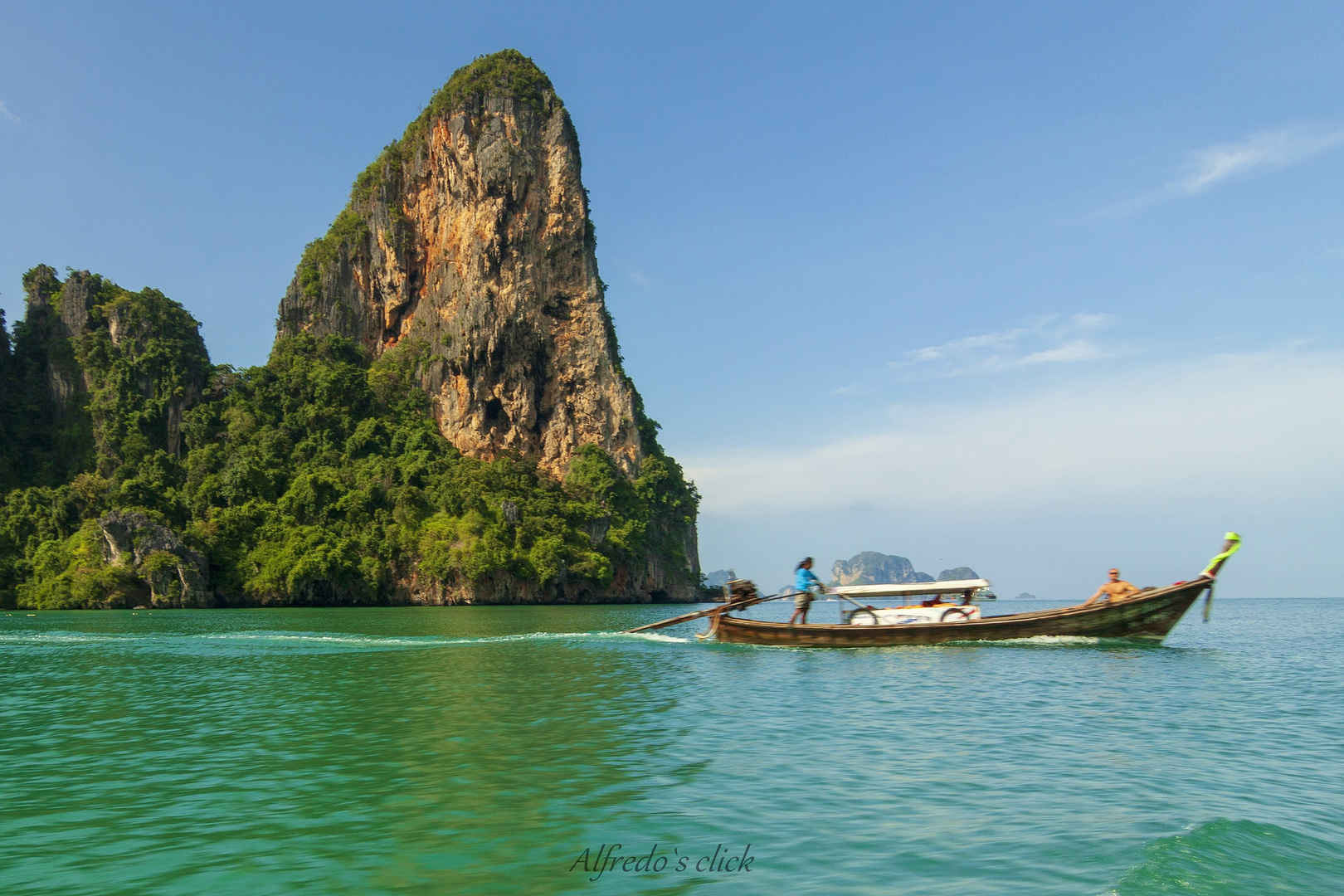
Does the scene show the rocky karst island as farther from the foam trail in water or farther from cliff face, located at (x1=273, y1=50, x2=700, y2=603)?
the foam trail in water

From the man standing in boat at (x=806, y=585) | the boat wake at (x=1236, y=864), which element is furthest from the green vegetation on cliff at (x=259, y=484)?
the boat wake at (x=1236, y=864)

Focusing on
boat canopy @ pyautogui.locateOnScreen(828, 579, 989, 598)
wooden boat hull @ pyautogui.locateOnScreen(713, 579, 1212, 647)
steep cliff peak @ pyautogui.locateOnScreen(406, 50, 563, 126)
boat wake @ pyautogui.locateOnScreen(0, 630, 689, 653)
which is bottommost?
boat wake @ pyautogui.locateOnScreen(0, 630, 689, 653)

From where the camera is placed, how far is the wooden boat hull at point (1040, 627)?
2134 cm

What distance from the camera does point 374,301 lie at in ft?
291

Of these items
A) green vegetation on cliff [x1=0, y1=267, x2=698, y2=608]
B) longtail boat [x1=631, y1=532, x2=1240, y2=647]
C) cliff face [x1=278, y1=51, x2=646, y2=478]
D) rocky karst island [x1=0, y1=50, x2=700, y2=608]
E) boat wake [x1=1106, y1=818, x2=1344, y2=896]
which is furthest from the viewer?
cliff face [x1=278, y1=51, x2=646, y2=478]

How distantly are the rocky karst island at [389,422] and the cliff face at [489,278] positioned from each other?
0.25 metres

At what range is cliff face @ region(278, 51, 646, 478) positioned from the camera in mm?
80688

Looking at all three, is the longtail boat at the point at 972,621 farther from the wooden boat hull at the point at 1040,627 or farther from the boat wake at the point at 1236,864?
the boat wake at the point at 1236,864

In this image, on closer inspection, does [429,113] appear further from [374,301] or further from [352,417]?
[352,417]

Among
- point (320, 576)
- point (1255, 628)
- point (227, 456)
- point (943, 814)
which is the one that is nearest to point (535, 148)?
point (227, 456)

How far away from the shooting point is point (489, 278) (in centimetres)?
8100

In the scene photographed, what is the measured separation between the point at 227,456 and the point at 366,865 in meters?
68.8

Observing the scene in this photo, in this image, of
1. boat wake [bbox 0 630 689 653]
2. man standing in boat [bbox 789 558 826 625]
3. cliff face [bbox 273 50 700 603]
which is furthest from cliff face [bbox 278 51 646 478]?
man standing in boat [bbox 789 558 826 625]

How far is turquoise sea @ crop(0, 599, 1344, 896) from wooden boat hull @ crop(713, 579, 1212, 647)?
3.19 meters
